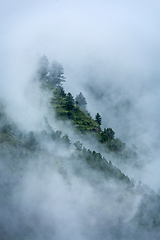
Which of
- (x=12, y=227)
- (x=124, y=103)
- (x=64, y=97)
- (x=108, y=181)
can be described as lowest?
(x=12, y=227)

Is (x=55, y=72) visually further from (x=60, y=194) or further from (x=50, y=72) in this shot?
(x=60, y=194)

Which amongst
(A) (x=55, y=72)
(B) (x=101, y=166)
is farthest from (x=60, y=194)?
(A) (x=55, y=72)

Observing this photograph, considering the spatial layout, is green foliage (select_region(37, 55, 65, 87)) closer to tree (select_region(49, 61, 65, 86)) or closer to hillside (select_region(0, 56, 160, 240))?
tree (select_region(49, 61, 65, 86))

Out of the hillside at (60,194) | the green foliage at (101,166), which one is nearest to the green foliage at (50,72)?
the hillside at (60,194)

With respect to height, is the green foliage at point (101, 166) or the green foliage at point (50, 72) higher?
the green foliage at point (50, 72)

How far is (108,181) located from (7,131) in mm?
13228

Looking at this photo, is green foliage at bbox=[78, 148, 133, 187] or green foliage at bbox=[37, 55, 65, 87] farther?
green foliage at bbox=[37, 55, 65, 87]

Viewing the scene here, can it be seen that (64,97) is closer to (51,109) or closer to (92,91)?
(51,109)

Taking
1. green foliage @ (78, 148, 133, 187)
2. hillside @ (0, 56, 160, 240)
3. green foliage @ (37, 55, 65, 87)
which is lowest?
hillside @ (0, 56, 160, 240)

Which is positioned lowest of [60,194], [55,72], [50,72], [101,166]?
[60,194]

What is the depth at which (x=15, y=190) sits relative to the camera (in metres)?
18.7

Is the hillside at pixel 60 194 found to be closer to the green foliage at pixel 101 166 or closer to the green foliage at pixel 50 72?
the green foliage at pixel 101 166

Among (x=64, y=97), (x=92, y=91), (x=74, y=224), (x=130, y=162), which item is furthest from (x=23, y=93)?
(x=92, y=91)

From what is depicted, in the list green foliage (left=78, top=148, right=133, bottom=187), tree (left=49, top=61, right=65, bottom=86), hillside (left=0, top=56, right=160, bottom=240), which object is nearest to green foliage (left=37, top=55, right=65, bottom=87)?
tree (left=49, top=61, right=65, bottom=86)
